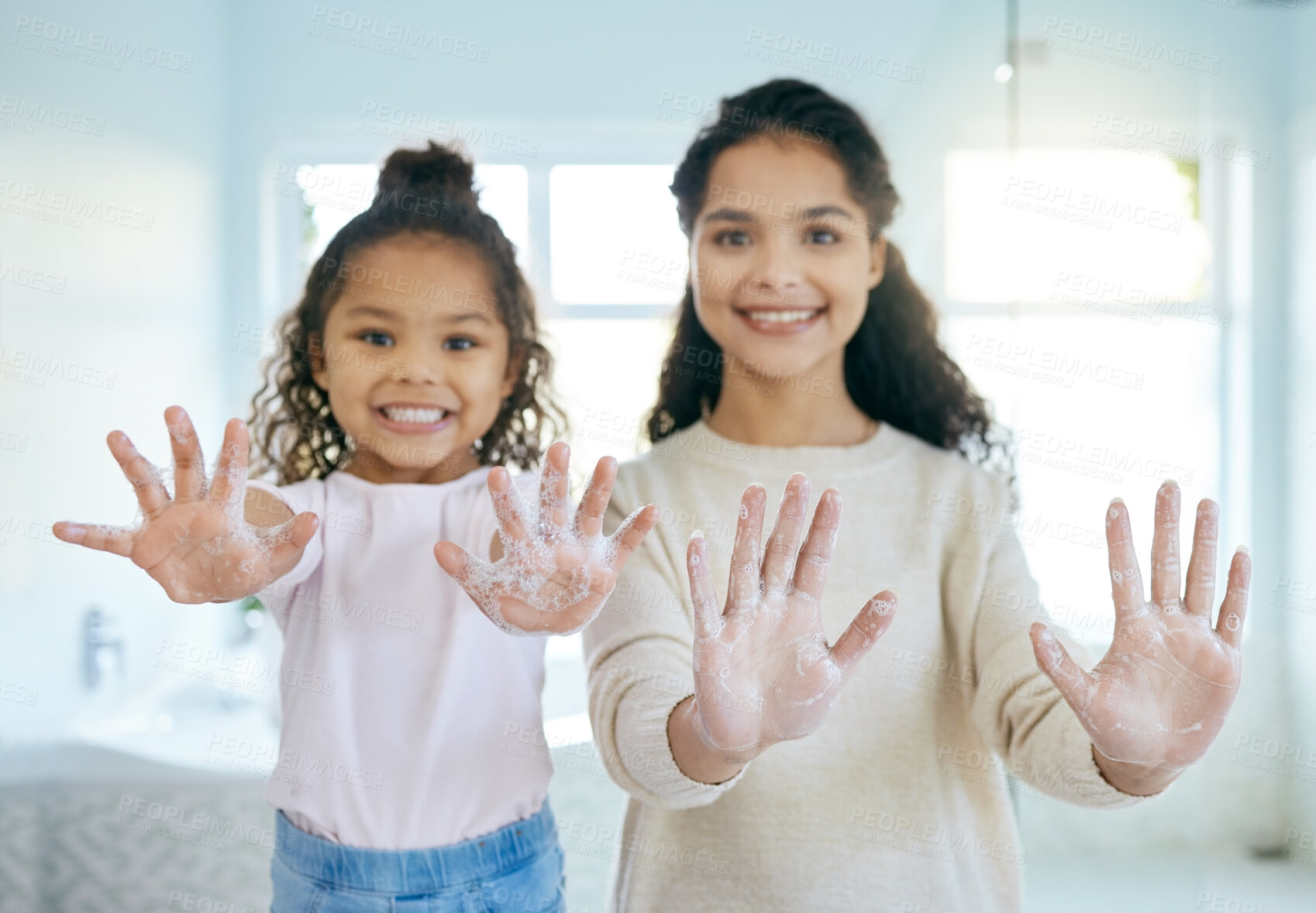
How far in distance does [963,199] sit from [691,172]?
51cm

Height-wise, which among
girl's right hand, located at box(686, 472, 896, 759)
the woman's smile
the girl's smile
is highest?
the woman's smile

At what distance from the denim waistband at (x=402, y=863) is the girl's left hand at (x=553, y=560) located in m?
0.22

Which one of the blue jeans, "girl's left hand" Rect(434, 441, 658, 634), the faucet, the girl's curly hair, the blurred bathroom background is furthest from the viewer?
the faucet

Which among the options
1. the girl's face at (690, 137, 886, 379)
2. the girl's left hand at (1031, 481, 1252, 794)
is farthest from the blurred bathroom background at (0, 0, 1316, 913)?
the girl's left hand at (1031, 481, 1252, 794)

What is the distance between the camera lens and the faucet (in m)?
1.37

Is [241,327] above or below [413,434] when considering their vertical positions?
above

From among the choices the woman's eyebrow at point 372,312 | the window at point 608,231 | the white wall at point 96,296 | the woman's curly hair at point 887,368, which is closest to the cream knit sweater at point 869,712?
the woman's curly hair at point 887,368

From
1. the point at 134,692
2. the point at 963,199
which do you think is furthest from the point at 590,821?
the point at 963,199

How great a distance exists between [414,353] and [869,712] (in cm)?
45

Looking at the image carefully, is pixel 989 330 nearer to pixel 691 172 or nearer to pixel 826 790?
pixel 691 172

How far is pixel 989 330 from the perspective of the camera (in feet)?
3.90

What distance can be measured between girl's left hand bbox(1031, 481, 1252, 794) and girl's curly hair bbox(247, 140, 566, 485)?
491mm

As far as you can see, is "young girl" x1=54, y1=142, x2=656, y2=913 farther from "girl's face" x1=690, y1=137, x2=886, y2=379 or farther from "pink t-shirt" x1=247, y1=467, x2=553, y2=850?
"girl's face" x1=690, y1=137, x2=886, y2=379

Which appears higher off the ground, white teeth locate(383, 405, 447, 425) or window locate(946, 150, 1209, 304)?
window locate(946, 150, 1209, 304)
